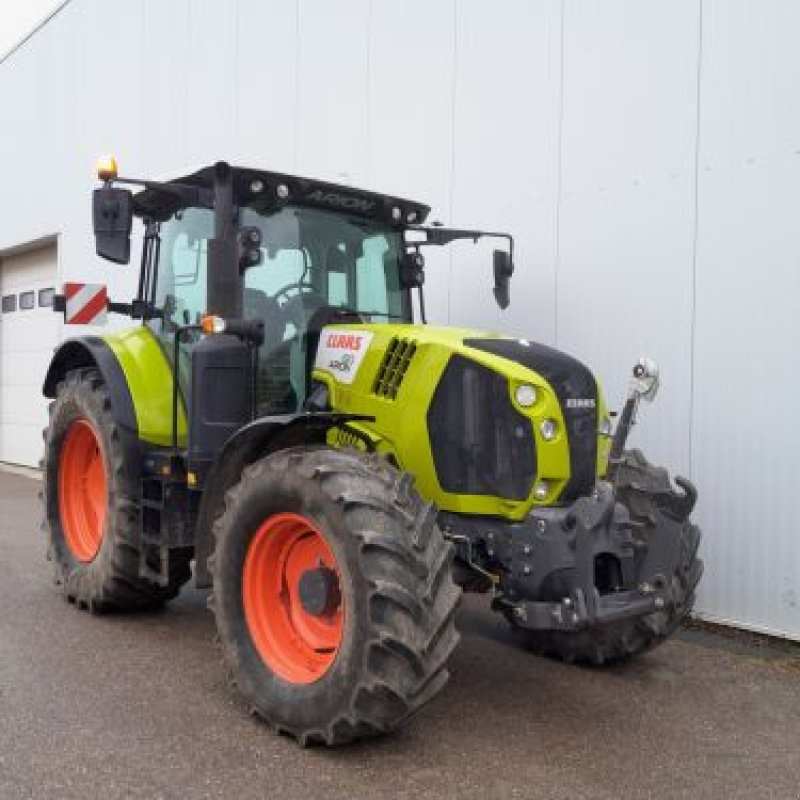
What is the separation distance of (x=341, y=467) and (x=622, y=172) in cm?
347

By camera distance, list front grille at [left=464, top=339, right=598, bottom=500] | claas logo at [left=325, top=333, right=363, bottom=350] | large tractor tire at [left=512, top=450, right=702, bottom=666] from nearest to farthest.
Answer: front grille at [left=464, top=339, right=598, bottom=500] < large tractor tire at [left=512, top=450, right=702, bottom=666] < claas logo at [left=325, top=333, right=363, bottom=350]

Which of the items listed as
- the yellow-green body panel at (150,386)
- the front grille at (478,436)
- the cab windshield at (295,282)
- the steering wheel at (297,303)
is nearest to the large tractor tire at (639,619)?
the front grille at (478,436)

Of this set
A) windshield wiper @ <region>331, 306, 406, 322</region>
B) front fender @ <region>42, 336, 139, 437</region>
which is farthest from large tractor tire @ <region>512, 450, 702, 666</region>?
front fender @ <region>42, 336, 139, 437</region>

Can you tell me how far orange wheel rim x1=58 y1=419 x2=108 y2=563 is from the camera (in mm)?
5867

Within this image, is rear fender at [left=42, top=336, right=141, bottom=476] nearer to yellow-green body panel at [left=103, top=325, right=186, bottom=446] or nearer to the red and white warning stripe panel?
yellow-green body panel at [left=103, top=325, right=186, bottom=446]

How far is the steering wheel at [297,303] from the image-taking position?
4.71 meters

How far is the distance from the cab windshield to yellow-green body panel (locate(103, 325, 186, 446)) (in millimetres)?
151

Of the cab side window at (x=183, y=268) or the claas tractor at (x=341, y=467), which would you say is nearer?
the claas tractor at (x=341, y=467)

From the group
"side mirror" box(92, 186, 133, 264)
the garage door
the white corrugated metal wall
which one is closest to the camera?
"side mirror" box(92, 186, 133, 264)

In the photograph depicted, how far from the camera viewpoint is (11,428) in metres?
14.4

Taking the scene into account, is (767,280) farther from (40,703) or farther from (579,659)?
(40,703)

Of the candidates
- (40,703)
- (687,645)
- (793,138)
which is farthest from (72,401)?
(793,138)

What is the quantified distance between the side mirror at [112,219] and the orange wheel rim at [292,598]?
1.69m

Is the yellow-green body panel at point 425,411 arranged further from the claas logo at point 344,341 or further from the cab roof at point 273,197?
the cab roof at point 273,197
